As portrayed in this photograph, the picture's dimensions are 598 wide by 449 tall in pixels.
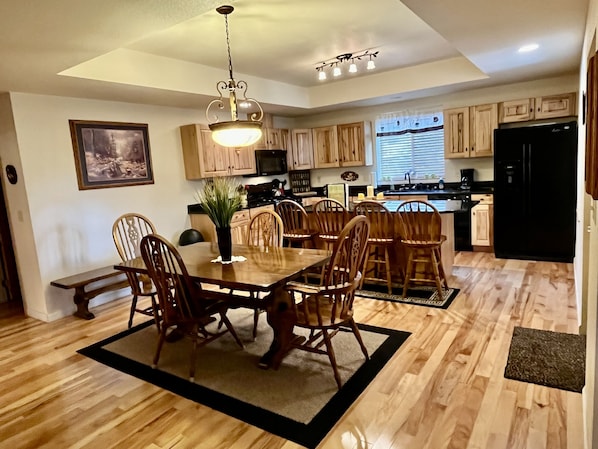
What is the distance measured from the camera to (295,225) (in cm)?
466

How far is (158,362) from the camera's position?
9.73ft

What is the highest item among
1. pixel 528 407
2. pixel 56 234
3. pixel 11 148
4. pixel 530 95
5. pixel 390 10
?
pixel 390 10

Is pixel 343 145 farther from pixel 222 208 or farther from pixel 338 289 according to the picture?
pixel 338 289

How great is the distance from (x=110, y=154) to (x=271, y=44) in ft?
7.24

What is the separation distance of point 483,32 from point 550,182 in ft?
8.32

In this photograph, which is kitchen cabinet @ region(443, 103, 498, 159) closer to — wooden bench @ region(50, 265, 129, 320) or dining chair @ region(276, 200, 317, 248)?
dining chair @ region(276, 200, 317, 248)

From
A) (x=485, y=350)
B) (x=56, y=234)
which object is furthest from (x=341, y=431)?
(x=56, y=234)

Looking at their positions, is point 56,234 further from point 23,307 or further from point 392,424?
point 392,424

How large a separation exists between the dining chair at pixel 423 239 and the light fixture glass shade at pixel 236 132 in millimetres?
1601

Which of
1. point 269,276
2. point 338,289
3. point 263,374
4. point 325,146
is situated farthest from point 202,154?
point 338,289

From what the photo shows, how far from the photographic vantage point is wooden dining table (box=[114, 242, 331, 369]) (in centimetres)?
244

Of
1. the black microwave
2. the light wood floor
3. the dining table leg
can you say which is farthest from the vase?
the black microwave

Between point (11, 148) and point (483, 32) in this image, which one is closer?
point (483, 32)

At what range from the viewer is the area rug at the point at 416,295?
12.5ft
